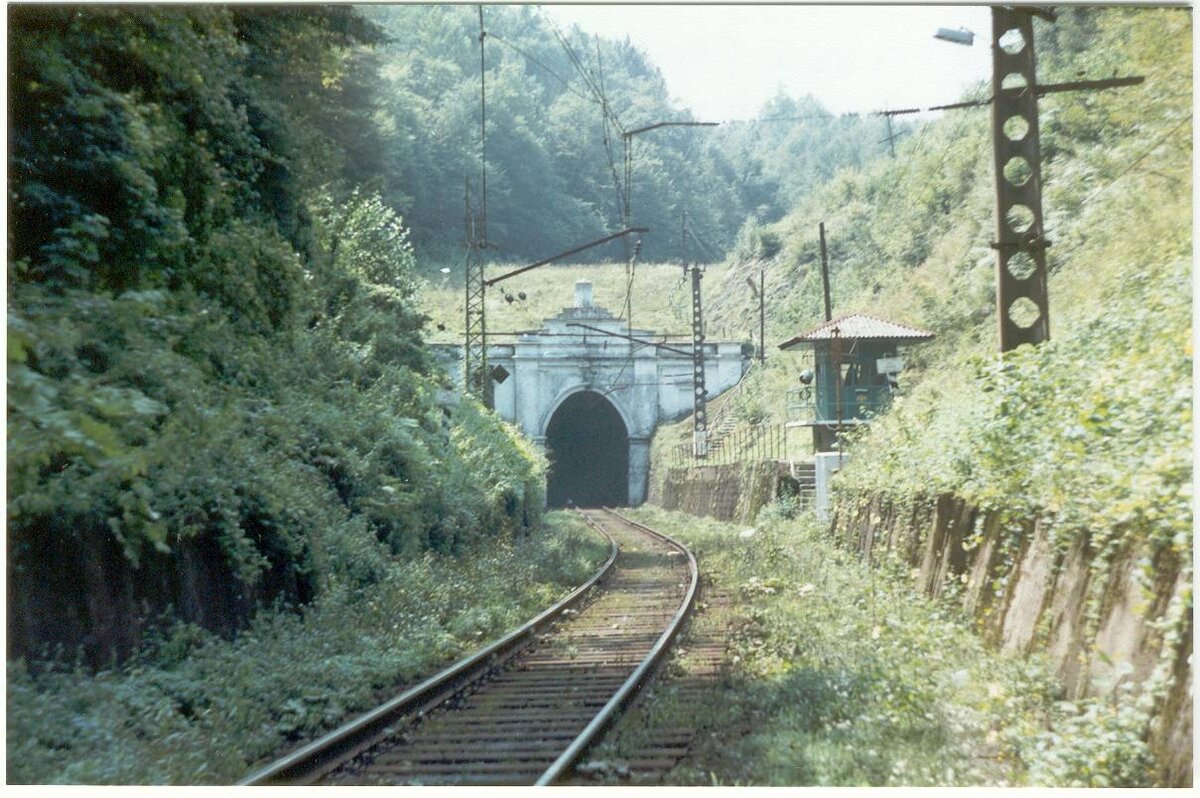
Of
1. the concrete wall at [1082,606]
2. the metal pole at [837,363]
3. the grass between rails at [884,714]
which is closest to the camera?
the concrete wall at [1082,606]

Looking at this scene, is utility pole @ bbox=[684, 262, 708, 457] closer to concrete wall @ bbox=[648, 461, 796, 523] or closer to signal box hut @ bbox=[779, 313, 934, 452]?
concrete wall @ bbox=[648, 461, 796, 523]

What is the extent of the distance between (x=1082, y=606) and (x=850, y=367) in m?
15.9

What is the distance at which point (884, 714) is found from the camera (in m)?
7.11

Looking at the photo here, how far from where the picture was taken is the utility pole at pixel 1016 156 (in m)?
10.4

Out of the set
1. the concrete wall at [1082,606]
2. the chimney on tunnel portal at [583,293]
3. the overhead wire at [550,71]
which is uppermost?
the overhead wire at [550,71]

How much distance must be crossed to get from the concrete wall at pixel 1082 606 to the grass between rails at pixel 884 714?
0.16 meters

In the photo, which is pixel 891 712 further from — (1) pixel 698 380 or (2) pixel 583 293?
(1) pixel 698 380

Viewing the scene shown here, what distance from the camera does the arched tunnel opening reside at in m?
49.5

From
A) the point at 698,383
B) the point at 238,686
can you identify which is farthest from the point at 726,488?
the point at 238,686

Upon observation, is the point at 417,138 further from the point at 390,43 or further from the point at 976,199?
the point at 976,199

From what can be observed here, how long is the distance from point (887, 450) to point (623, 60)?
6944 millimetres

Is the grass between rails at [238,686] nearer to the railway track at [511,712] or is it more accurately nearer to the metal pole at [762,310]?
the railway track at [511,712]

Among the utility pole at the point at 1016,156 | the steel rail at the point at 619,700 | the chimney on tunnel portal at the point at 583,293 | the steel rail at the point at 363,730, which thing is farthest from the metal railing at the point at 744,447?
the steel rail at the point at 363,730

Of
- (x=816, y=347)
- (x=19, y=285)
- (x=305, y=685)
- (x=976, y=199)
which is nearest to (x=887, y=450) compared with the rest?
(x=816, y=347)
